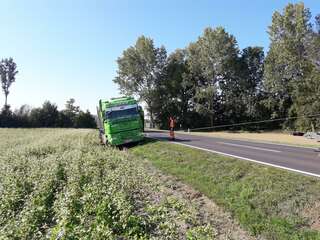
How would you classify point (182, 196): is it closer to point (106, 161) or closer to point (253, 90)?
point (106, 161)

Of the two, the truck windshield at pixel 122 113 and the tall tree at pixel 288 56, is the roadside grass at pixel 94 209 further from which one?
the tall tree at pixel 288 56

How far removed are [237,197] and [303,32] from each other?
138 feet

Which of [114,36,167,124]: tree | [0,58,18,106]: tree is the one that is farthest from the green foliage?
[0,58,18,106]: tree

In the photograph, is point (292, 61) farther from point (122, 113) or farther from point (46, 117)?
point (46, 117)

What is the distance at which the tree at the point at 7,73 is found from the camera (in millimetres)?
96625

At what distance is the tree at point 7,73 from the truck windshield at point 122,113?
7641 cm

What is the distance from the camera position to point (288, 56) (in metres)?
47.4

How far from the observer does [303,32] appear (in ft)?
157

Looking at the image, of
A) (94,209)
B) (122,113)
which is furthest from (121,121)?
(94,209)

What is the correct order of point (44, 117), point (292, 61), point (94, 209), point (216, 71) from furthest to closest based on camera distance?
point (44, 117) < point (216, 71) < point (292, 61) < point (94, 209)

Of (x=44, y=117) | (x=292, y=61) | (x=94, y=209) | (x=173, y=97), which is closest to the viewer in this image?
(x=94, y=209)

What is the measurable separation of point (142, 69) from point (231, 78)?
17076mm

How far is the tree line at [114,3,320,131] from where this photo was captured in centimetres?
4706

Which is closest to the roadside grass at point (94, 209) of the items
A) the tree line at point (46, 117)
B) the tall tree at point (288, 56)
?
the tall tree at point (288, 56)
